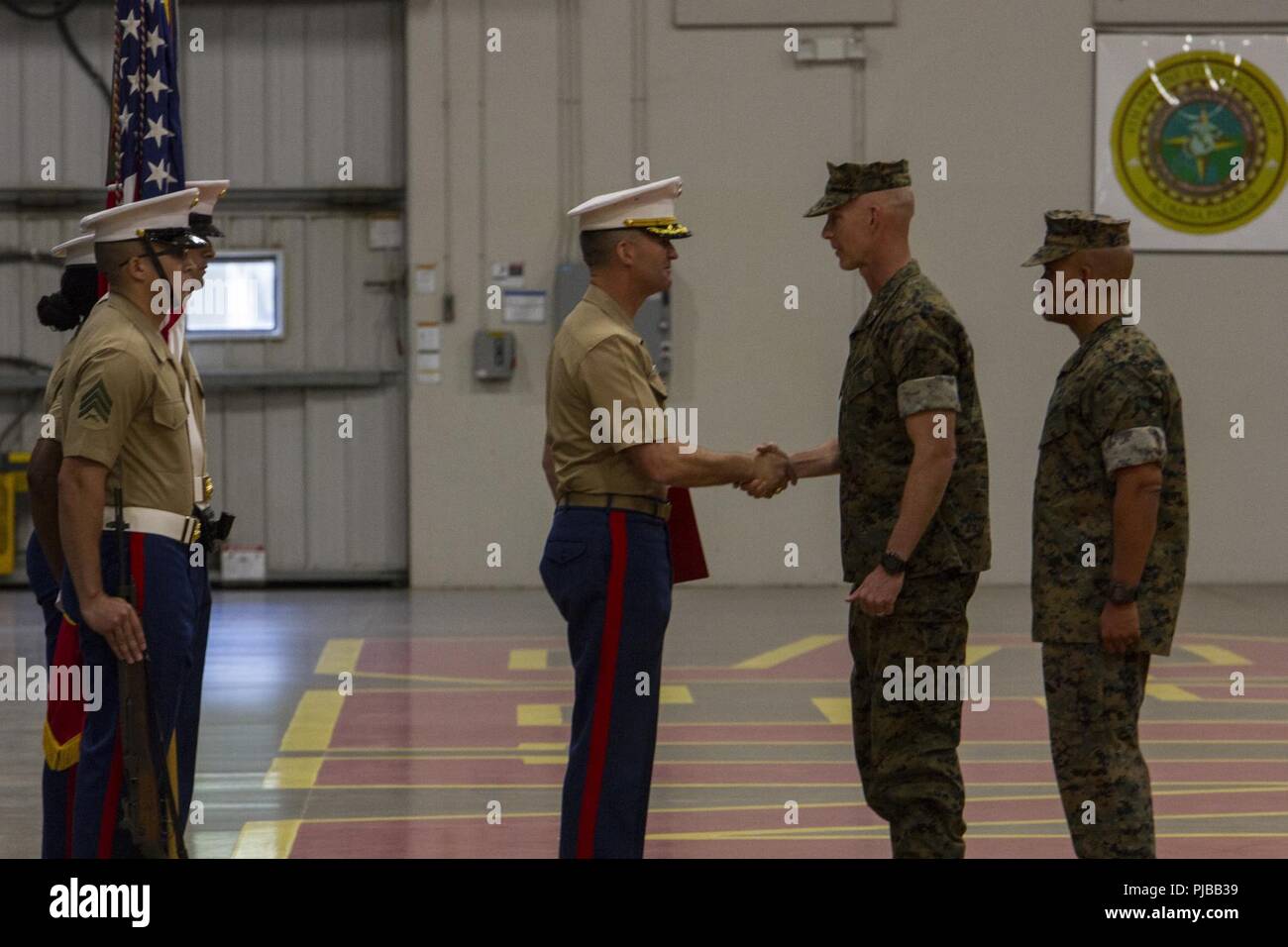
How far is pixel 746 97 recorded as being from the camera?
13.3 meters

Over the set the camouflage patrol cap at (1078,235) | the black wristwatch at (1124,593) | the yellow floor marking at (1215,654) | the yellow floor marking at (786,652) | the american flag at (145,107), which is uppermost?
the american flag at (145,107)

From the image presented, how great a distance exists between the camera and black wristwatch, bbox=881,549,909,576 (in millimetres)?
4520

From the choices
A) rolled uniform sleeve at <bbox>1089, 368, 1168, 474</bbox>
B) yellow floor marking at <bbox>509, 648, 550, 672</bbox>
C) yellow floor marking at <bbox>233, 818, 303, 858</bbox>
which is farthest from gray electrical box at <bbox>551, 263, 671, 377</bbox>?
rolled uniform sleeve at <bbox>1089, 368, 1168, 474</bbox>

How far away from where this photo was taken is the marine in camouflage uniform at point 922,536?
4570 mm

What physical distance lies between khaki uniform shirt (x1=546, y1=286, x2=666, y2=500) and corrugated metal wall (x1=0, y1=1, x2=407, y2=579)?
29.7 ft

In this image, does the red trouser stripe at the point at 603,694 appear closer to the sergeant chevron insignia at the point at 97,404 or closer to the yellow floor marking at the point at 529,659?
the sergeant chevron insignia at the point at 97,404

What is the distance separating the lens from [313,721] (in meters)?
8.27

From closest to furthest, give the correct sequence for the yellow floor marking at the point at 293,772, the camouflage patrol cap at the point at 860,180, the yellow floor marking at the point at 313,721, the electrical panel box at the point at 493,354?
the camouflage patrol cap at the point at 860,180 < the yellow floor marking at the point at 293,772 < the yellow floor marking at the point at 313,721 < the electrical panel box at the point at 493,354

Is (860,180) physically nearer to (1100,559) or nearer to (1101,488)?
(1101,488)

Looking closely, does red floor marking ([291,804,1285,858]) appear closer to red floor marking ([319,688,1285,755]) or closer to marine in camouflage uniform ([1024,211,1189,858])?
marine in camouflage uniform ([1024,211,1189,858])

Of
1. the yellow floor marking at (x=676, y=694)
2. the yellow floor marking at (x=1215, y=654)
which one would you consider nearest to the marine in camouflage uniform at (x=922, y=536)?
the yellow floor marking at (x=676, y=694)

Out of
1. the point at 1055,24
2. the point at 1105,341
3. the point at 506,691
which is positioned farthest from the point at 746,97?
the point at 1105,341

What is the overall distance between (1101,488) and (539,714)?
13.9 feet

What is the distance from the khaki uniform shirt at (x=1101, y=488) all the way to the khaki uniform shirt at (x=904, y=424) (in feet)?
0.75
